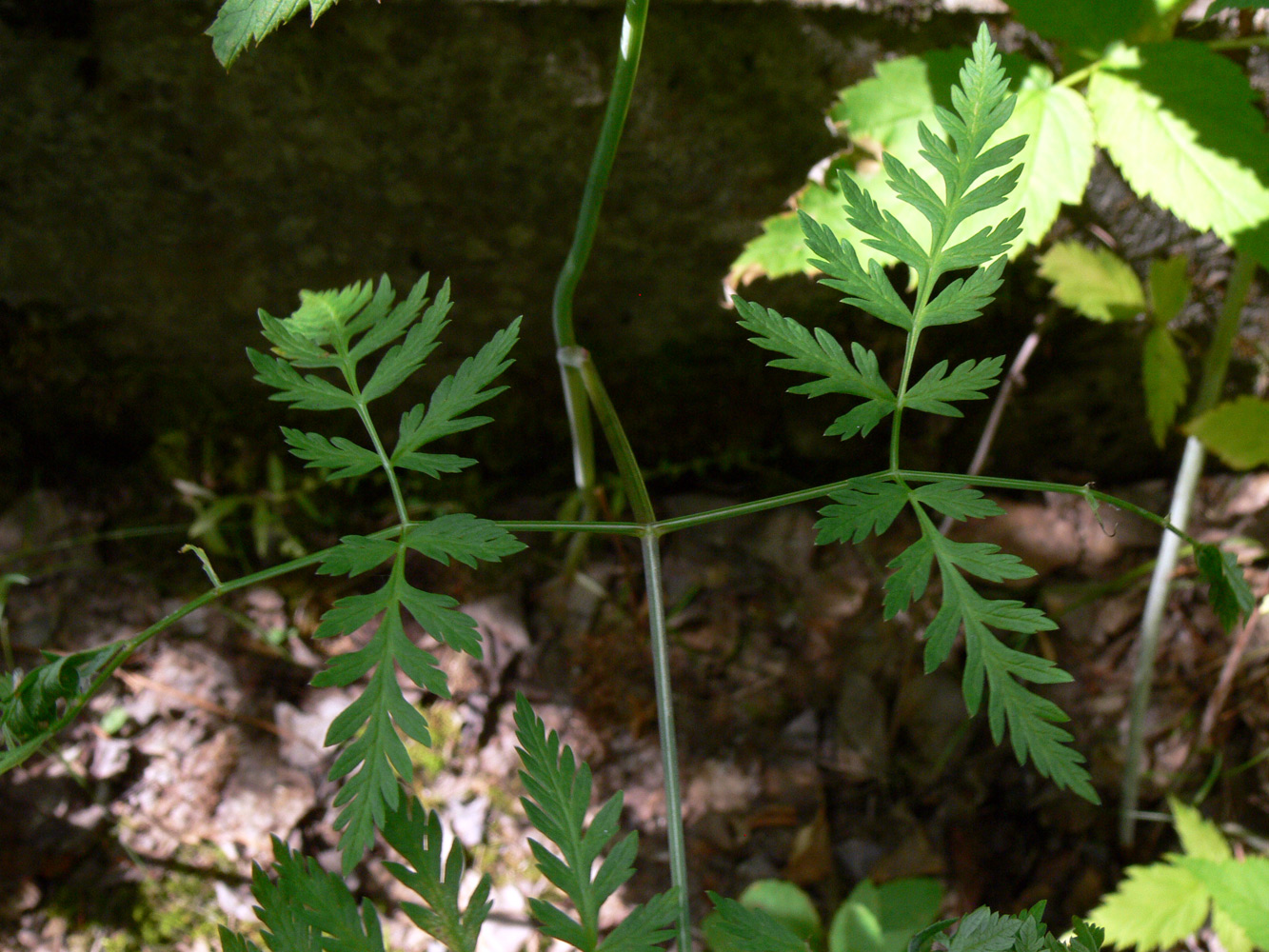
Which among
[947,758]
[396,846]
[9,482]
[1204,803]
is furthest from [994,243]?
[9,482]

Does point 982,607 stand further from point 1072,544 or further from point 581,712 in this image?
point 1072,544

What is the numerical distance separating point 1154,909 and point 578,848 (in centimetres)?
124

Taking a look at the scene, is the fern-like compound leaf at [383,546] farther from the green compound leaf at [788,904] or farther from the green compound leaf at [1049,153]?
the green compound leaf at [788,904]

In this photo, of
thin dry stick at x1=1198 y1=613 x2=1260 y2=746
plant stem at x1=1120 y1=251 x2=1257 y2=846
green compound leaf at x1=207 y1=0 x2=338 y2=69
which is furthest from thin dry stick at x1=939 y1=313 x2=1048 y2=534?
green compound leaf at x1=207 y1=0 x2=338 y2=69

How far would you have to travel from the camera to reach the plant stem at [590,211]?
0.90 metres

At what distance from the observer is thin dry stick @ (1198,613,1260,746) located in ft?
5.51

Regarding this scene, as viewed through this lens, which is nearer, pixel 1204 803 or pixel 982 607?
pixel 982 607

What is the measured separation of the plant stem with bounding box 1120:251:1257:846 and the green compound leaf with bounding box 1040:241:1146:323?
0.15m

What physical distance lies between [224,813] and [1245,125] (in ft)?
7.45

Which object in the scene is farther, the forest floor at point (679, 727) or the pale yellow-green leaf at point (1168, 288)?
the forest floor at point (679, 727)

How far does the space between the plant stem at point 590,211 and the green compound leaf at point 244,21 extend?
0.32 m

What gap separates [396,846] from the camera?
31.7 inches

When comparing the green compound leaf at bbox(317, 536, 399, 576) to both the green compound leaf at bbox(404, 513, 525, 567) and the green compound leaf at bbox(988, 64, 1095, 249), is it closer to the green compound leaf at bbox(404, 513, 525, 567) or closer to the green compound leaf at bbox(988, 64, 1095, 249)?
the green compound leaf at bbox(404, 513, 525, 567)

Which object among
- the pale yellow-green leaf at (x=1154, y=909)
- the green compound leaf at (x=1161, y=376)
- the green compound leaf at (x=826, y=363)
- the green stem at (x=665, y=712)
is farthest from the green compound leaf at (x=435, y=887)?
the green compound leaf at (x=1161, y=376)
